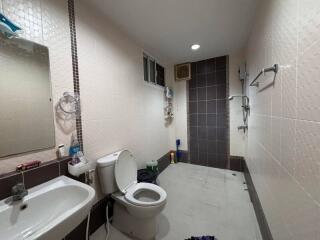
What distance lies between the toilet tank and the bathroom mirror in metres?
0.51

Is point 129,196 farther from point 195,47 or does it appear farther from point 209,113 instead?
point 195,47

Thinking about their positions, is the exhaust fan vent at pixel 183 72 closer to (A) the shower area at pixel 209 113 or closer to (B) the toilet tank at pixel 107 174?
(A) the shower area at pixel 209 113

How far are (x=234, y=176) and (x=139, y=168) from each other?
1.76 m

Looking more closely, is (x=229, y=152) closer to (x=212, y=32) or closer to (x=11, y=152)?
(x=212, y=32)

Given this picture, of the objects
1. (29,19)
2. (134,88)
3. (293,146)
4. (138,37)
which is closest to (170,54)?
(138,37)

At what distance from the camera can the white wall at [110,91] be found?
57.9 inches

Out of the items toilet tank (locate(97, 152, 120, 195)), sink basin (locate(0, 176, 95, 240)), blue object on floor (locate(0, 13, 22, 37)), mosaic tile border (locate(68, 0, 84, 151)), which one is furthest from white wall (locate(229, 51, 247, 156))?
blue object on floor (locate(0, 13, 22, 37))

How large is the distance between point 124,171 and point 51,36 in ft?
4.75

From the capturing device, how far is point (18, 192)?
89 cm

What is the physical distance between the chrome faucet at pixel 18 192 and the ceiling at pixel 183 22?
1.69 meters

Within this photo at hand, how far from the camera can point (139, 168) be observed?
227 cm

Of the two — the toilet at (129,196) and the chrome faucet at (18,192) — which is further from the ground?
the chrome faucet at (18,192)

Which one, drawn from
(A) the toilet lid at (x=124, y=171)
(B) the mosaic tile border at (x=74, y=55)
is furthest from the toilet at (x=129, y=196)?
(B) the mosaic tile border at (x=74, y=55)

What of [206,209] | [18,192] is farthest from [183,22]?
[206,209]
